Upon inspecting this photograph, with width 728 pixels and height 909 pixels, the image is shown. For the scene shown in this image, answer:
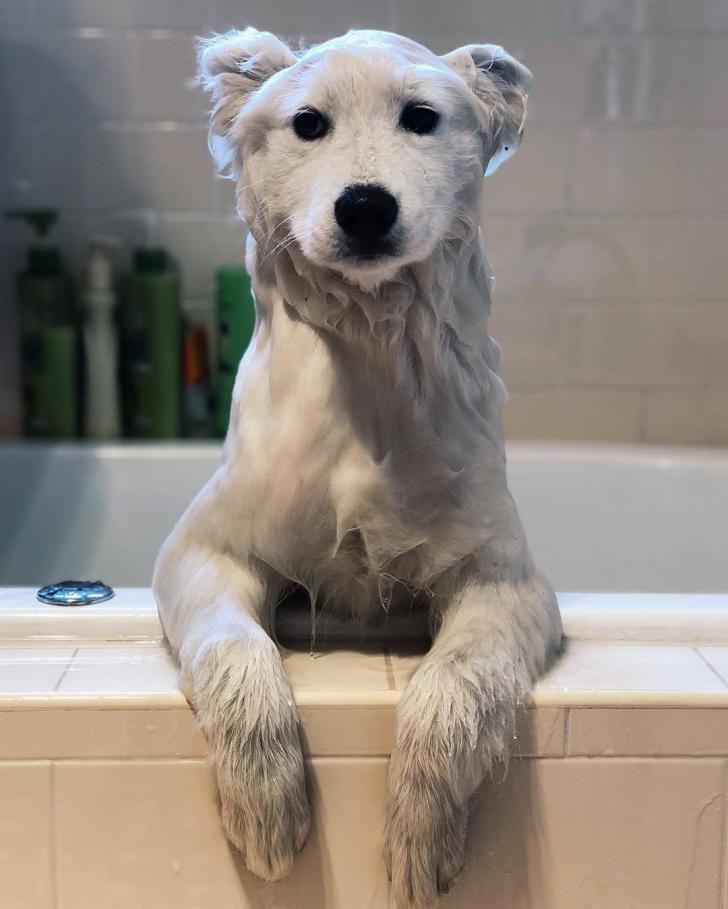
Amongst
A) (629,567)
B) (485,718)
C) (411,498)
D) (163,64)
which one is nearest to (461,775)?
(485,718)

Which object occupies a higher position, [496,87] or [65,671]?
[496,87]

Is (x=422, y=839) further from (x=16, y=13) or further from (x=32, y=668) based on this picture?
(x=16, y=13)

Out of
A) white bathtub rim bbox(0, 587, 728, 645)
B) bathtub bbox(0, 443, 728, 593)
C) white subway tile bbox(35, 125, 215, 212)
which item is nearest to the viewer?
white bathtub rim bbox(0, 587, 728, 645)

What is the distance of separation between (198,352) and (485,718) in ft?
→ 3.08

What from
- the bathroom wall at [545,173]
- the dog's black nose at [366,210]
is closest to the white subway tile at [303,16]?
the bathroom wall at [545,173]

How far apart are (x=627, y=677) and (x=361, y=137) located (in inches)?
14.9

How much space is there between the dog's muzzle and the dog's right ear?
5.0 inches

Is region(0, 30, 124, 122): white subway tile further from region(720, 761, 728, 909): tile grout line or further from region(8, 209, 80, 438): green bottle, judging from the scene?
region(720, 761, 728, 909): tile grout line

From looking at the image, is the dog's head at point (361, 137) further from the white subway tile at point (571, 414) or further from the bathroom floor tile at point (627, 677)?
the white subway tile at point (571, 414)

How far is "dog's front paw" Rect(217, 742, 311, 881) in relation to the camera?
61 centimetres

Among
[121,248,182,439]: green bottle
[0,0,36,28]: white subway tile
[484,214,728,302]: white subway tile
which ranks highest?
[0,0,36,28]: white subway tile

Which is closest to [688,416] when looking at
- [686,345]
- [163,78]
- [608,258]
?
[686,345]

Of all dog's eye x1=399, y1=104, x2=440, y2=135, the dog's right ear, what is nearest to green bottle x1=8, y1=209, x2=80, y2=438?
the dog's right ear

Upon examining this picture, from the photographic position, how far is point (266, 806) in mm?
616
